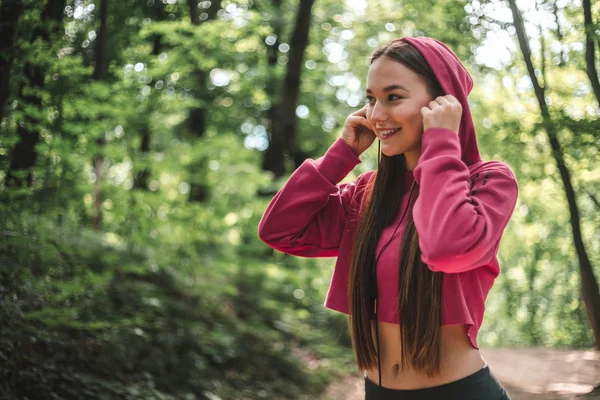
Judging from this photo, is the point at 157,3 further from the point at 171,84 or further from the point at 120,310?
the point at 120,310

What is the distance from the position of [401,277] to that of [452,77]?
0.69 metres

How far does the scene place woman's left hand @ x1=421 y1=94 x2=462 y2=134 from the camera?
188cm

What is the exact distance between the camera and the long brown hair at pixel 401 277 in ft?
6.15

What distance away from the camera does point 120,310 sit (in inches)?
221

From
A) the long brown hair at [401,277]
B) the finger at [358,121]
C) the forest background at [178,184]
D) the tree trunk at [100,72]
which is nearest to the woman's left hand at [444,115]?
the long brown hair at [401,277]

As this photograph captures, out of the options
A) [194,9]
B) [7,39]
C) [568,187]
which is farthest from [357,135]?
[194,9]

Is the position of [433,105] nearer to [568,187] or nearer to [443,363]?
[443,363]

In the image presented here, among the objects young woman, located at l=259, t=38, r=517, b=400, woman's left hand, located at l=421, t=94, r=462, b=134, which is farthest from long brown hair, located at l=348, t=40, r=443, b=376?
woman's left hand, located at l=421, t=94, r=462, b=134

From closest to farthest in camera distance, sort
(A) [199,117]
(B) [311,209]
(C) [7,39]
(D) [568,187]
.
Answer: (B) [311,209] → (C) [7,39] → (D) [568,187] → (A) [199,117]

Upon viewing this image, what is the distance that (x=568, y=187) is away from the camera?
4.45 meters

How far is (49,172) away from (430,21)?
5092 mm

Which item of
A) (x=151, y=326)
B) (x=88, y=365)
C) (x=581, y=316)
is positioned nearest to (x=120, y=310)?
(x=151, y=326)

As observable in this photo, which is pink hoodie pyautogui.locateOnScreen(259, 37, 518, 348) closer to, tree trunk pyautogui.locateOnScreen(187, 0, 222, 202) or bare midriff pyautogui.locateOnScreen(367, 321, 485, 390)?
bare midriff pyautogui.locateOnScreen(367, 321, 485, 390)

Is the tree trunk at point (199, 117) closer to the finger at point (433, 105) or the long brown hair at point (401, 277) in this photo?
the long brown hair at point (401, 277)
